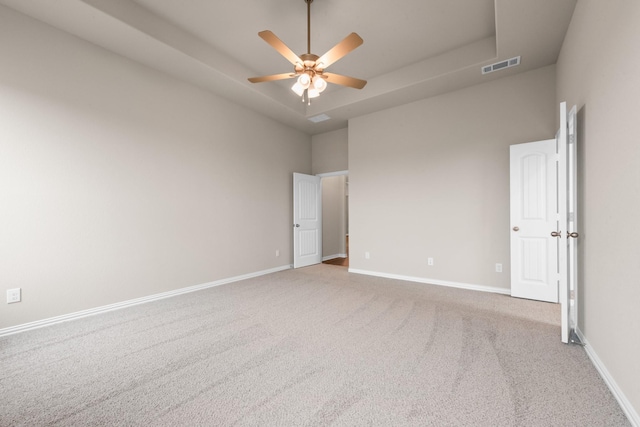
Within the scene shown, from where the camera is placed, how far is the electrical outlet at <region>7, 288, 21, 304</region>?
2443 millimetres

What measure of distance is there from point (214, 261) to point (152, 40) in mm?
2932

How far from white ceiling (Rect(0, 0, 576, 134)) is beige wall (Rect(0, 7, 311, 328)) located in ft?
1.18

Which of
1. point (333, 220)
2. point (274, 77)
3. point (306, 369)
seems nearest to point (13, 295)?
point (306, 369)

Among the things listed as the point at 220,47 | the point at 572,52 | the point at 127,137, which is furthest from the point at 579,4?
the point at 127,137

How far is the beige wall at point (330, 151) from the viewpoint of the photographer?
568 cm

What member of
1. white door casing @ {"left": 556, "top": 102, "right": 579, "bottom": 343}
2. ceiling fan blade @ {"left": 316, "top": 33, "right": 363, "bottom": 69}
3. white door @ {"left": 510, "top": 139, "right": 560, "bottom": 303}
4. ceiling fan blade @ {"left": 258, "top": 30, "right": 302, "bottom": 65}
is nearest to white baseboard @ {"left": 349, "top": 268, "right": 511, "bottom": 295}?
white door @ {"left": 510, "top": 139, "right": 560, "bottom": 303}

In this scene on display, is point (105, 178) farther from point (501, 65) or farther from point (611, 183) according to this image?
point (501, 65)

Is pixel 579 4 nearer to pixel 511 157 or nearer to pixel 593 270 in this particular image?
pixel 511 157

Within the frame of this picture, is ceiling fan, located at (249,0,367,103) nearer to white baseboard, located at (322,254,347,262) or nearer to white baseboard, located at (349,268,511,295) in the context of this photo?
white baseboard, located at (349,268,511,295)

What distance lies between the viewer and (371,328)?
2.54 metres

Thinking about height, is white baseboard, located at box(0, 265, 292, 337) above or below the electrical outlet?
below

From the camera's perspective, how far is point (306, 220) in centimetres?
578

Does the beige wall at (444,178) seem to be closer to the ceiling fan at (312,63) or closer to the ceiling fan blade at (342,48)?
the ceiling fan at (312,63)

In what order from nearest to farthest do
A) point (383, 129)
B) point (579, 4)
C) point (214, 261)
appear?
point (579, 4)
point (214, 261)
point (383, 129)
